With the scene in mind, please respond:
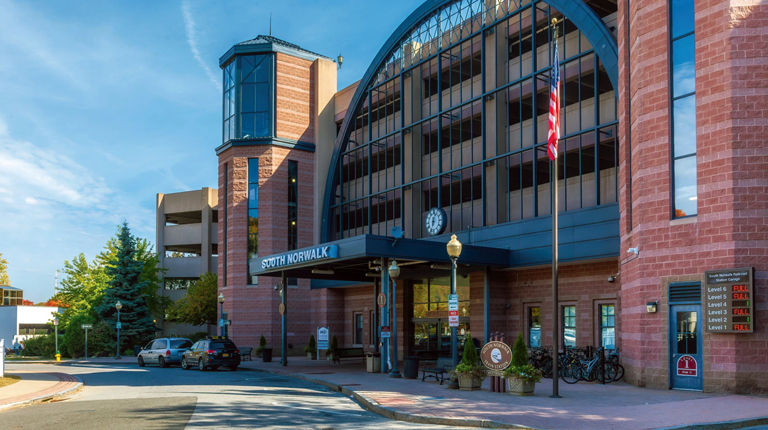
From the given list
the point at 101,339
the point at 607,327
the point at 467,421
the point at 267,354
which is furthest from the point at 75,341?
the point at 467,421

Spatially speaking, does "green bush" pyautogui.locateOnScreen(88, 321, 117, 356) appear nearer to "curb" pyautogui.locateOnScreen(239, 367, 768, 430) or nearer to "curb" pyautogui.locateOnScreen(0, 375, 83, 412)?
"curb" pyautogui.locateOnScreen(0, 375, 83, 412)

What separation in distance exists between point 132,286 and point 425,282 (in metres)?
26.7

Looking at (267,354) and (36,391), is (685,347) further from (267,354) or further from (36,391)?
(267,354)

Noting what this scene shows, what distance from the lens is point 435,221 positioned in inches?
1373

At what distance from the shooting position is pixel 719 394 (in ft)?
57.1

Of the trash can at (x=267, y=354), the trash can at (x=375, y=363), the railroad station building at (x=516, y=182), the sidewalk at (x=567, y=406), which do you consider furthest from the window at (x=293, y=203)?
the sidewalk at (x=567, y=406)

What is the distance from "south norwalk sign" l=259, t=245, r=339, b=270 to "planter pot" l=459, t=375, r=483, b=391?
28.6 ft

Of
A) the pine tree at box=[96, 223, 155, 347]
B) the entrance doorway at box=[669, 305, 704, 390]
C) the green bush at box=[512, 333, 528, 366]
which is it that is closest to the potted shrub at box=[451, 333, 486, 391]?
the green bush at box=[512, 333, 528, 366]

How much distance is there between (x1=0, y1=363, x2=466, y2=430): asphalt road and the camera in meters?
13.3

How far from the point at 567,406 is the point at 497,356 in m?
3.46

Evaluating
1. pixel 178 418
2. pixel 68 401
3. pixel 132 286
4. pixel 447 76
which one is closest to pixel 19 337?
pixel 132 286

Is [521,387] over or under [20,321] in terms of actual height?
over

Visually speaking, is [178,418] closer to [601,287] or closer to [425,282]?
[601,287]

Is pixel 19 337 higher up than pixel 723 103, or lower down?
lower down
